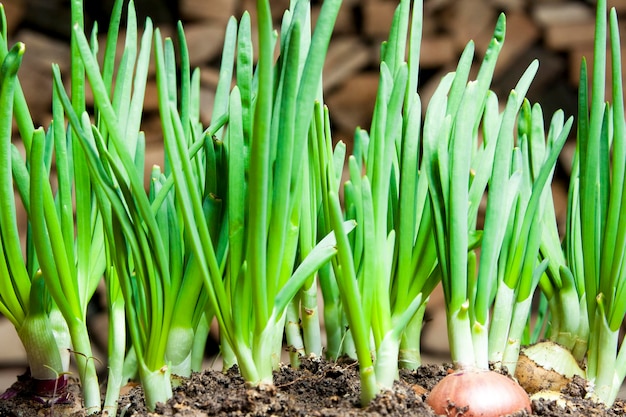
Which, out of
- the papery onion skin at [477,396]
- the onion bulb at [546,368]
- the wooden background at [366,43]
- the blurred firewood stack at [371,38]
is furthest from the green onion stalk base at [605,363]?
the blurred firewood stack at [371,38]

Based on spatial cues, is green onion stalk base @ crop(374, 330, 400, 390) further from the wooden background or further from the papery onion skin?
the wooden background

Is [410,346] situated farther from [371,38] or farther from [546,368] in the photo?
[371,38]

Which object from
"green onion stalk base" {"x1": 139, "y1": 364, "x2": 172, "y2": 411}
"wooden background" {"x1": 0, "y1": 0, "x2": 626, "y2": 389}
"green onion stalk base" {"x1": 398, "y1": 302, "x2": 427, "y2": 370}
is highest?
"wooden background" {"x1": 0, "y1": 0, "x2": 626, "y2": 389}

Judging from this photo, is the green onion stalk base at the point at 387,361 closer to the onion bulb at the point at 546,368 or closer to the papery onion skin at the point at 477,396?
the papery onion skin at the point at 477,396

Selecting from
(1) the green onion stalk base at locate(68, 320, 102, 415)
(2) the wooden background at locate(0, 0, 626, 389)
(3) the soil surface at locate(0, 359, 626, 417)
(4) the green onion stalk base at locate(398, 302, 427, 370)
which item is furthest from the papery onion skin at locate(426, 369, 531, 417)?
(2) the wooden background at locate(0, 0, 626, 389)

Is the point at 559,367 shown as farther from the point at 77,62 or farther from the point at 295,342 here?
the point at 77,62

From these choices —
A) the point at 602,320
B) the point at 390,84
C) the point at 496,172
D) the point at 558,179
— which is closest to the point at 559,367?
the point at 602,320

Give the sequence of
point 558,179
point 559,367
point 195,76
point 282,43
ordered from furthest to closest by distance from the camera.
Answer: point 558,179
point 195,76
point 559,367
point 282,43
